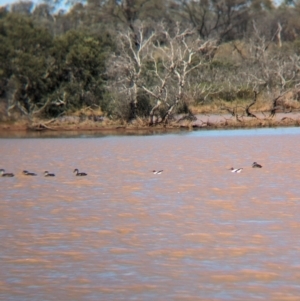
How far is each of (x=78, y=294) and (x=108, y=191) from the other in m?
6.99

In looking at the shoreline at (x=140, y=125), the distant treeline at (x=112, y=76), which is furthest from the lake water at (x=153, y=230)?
the distant treeline at (x=112, y=76)

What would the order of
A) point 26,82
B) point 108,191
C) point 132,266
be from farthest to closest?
point 26,82, point 108,191, point 132,266

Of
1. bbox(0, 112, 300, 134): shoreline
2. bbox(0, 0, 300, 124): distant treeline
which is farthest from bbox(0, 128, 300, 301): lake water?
bbox(0, 0, 300, 124): distant treeline

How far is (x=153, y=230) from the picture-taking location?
1037 cm

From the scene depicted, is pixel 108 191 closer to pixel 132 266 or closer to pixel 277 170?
pixel 277 170

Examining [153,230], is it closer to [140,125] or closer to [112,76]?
[140,125]

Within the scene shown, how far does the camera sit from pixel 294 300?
707cm

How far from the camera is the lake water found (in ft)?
25.2

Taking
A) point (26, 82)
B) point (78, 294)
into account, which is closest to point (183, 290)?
point (78, 294)

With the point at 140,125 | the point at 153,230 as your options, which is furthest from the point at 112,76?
the point at 153,230

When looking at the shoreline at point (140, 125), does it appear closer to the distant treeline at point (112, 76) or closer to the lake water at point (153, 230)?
the distant treeline at point (112, 76)

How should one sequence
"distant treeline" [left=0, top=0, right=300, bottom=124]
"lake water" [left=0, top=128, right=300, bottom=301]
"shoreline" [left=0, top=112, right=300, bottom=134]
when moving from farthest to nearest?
"distant treeline" [left=0, top=0, right=300, bottom=124]
"shoreline" [left=0, top=112, right=300, bottom=134]
"lake water" [left=0, top=128, right=300, bottom=301]

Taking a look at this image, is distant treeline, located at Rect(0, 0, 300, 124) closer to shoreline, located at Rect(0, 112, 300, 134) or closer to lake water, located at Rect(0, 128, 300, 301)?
shoreline, located at Rect(0, 112, 300, 134)

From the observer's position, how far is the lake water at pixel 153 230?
7.67 m
